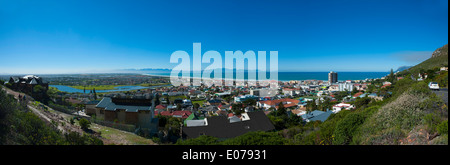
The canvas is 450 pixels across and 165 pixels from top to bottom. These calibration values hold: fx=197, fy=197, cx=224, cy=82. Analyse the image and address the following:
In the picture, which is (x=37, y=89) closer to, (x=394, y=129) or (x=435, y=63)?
(x=394, y=129)

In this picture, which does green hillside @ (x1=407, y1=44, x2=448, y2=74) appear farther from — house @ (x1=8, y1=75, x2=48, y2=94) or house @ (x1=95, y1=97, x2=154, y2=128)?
house @ (x1=8, y1=75, x2=48, y2=94)

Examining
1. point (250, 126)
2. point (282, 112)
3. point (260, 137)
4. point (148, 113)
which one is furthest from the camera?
A: point (282, 112)

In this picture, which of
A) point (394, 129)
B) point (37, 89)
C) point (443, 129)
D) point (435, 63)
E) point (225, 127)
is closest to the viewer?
point (443, 129)

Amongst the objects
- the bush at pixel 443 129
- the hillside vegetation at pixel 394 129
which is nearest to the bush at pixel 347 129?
the hillside vegetation at pixel 394 129

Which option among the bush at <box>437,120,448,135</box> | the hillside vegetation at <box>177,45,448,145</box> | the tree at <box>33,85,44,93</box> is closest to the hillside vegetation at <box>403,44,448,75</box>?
the hillside vegetation at <box>177,45,448,145</box>

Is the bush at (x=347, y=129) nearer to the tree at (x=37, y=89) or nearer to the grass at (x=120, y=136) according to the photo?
the grass at (x=120, y=136)

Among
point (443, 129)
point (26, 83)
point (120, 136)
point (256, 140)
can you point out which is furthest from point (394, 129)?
point (26, 83)
